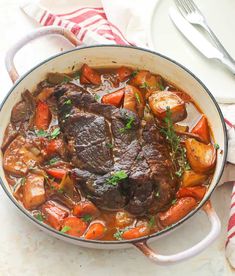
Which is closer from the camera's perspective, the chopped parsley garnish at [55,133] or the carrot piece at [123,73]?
Answer: the chopped parsley garnish at [55,133]

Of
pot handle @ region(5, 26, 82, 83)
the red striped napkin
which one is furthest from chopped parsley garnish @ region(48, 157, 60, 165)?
the red striped napkin

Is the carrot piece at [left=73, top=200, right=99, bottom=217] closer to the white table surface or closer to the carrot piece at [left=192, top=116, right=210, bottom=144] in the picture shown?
the white table surface

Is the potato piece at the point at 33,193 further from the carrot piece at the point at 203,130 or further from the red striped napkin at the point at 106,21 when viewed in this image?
the red striped napkin at the point at 106,21

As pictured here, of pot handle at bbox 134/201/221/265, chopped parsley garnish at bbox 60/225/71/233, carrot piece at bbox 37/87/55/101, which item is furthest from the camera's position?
carrot piece at bbox 37/87/55/101

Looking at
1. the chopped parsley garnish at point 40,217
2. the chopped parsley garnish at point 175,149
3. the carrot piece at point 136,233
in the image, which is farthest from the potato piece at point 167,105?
the chopped parsley garnish at point 40,217

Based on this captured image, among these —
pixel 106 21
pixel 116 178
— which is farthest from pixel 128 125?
pixel 106 21

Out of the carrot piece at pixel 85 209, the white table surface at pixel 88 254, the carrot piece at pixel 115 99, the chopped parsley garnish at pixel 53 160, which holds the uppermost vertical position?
the carrot piece at pixel 115 99
